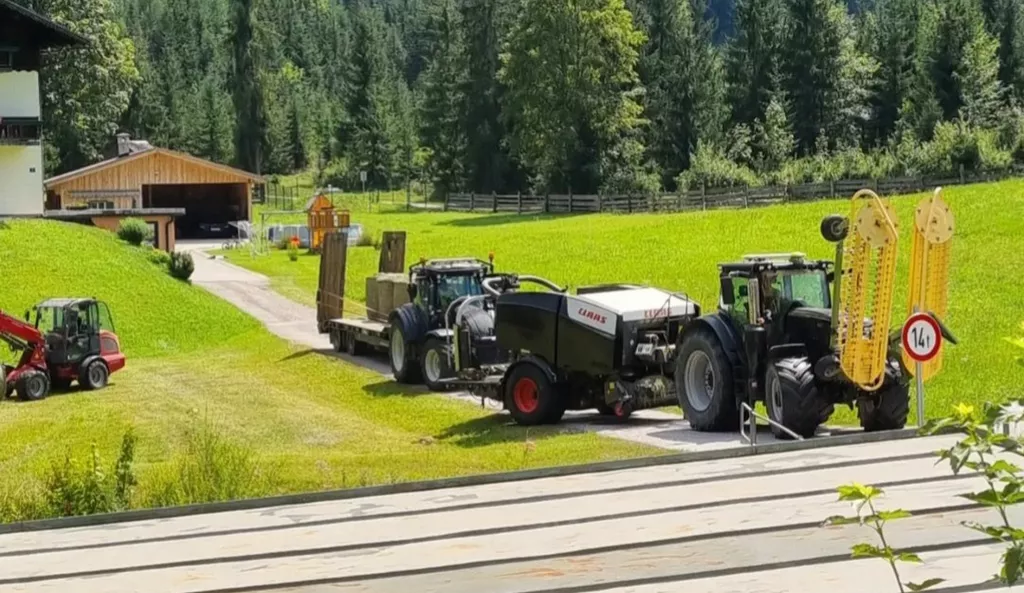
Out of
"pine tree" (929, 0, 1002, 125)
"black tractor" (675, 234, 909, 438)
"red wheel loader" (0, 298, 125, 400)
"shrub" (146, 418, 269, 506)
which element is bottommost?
"red wheel loader" (0, 298, 125, 400)

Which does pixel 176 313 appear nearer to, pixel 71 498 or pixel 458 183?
pixel 71 498

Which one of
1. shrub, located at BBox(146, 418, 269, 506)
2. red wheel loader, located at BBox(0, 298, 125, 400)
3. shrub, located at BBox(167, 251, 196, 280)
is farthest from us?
shrub, located at BBox(167, 251, 196, 280)

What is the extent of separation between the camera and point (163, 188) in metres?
71.6

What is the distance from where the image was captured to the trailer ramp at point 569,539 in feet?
14.9

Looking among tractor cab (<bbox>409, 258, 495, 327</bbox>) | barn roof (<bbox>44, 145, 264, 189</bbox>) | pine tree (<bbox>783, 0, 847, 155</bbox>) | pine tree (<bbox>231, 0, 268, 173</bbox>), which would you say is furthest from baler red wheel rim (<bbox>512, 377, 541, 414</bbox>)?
pine tree (<bbox>231, 0, 268, 173</bbox>)

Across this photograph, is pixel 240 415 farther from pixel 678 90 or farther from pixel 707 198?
pixel 678 90

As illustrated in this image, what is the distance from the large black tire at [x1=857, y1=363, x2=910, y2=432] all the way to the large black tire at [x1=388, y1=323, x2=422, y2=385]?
10453 mm

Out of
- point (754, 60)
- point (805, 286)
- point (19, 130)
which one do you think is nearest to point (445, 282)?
point (805, 286)

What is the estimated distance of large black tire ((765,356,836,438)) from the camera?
14.1m

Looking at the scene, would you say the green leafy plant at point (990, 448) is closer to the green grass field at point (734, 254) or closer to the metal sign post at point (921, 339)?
the metal sign post at point (921, 339)

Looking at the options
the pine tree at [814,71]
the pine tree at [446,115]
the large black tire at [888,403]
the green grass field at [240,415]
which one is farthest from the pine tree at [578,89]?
the large black tire at [888,403]

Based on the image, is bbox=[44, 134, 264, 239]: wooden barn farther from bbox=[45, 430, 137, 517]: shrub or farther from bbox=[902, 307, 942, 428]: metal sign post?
bbox=[902, 307, 942, 428]: metal sign post

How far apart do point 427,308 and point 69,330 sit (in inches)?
272

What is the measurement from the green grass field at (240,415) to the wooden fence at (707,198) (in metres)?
28.8
